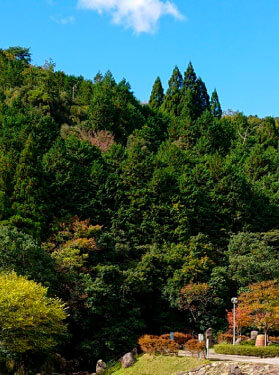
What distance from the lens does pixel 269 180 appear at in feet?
161

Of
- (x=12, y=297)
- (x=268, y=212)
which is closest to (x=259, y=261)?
(x=268, y=212)

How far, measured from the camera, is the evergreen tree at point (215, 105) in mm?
74938

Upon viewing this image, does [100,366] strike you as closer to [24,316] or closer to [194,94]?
[24,316]

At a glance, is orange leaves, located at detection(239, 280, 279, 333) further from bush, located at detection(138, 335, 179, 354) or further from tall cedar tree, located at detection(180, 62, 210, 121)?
tall cedar tree, located at detection(180, 62, 210, 121)

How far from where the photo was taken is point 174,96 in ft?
235

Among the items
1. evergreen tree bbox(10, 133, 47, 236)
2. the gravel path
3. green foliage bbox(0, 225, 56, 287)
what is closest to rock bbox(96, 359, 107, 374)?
the gravel path

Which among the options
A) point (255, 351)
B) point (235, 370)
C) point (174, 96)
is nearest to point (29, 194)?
point (255, 351)

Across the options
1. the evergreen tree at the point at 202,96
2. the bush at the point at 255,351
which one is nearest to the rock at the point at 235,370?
the bush at the point at 255,351

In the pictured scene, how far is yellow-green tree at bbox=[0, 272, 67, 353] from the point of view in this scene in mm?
21062

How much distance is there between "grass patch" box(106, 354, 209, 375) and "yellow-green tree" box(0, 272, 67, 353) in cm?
415

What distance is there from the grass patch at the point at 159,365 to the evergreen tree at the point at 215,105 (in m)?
56.3

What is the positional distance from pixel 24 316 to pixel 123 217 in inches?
745

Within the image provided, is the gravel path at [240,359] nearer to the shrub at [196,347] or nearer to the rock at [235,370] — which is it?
the shrub at [196,347]

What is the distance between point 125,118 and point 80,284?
3222 cm
